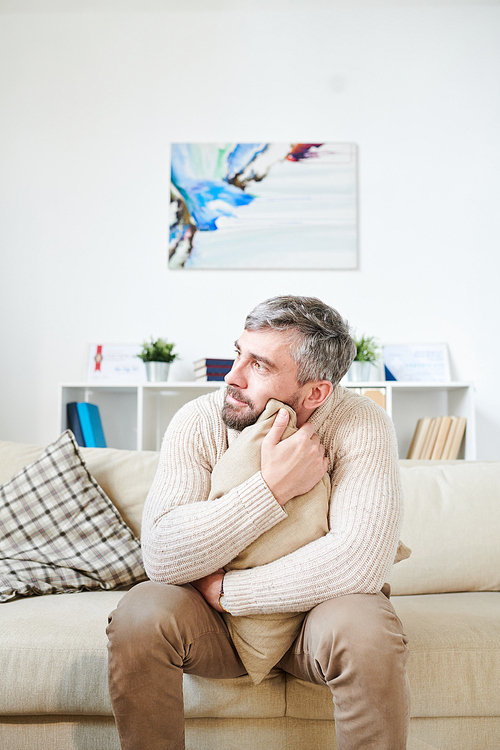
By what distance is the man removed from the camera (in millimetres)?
Answer: 1033

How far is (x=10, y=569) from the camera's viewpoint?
166cm

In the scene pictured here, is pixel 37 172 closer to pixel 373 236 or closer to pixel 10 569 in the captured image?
pixel 373 236

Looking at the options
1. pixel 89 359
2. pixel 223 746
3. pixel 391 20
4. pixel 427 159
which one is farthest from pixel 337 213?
pixel 223 746

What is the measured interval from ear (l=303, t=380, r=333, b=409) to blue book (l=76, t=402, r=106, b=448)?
1.59 metres

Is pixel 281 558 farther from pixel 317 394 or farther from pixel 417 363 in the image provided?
pixel 417 363

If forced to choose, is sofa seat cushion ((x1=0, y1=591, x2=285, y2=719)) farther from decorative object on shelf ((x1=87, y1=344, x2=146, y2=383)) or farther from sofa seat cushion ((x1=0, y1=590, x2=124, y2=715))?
decorative object on shelf ((x1=87, y1=344, x2=146, y2=383))

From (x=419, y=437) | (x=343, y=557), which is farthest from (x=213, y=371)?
(x=343, y=557)

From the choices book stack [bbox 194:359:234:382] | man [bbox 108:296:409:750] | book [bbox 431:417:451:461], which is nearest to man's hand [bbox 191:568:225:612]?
man [bbox 108:296:409:750]

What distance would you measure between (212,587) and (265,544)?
133mm

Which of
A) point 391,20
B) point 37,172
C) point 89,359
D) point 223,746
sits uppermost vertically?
point 391,20

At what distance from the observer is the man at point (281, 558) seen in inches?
40.7

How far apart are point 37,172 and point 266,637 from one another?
264cm

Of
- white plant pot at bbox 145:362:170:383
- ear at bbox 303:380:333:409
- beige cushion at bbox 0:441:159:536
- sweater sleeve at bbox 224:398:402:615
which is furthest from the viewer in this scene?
white plant pot at bbox 145:362:170:383

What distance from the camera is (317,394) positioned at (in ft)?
4.55
